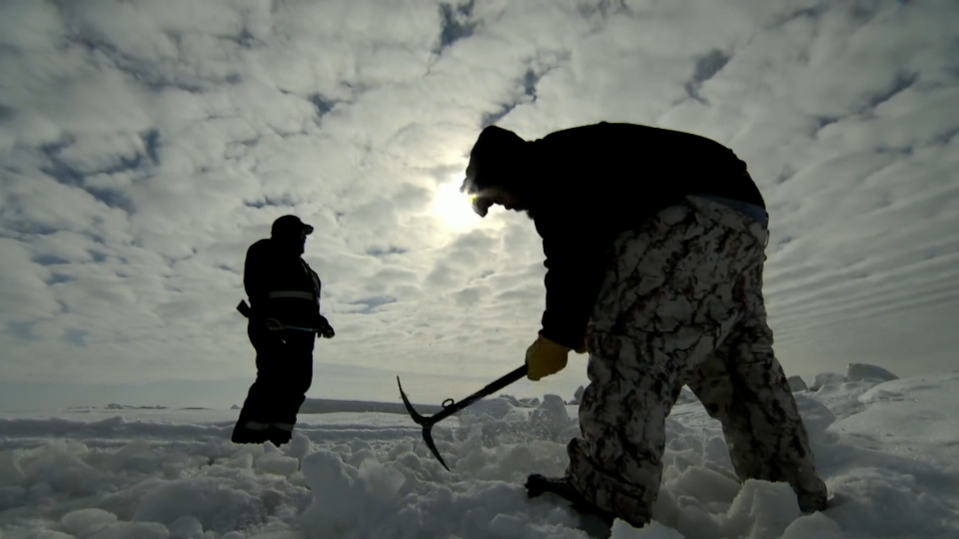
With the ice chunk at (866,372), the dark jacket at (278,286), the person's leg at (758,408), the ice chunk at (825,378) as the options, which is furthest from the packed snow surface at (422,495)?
the ice chunk at (866,372)

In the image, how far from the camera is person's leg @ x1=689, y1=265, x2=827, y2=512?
1770 mm

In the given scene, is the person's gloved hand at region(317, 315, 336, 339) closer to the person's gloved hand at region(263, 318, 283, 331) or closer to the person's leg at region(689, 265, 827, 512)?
the person's gloved hand at region(263, 318, 283, 331)

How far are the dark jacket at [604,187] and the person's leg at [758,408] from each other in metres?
0.41

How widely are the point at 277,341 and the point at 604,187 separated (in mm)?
2798

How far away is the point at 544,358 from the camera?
214 cm

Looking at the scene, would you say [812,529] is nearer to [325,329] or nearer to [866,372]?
[325,329]

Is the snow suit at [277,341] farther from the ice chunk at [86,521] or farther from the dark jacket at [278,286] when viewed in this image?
the ice chunk at [86,521]

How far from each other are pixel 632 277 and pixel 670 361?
0.99 ft

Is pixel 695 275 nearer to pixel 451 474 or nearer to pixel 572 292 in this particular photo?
pixel 572 292

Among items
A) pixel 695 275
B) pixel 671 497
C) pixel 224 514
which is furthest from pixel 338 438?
pixel 695 275

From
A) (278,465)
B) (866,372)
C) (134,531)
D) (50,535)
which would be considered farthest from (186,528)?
(866,372)

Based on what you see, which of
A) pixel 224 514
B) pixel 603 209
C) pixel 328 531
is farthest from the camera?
pixel 603 209

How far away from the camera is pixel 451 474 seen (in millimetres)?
2447

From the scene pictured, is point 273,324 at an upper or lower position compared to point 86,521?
upper
